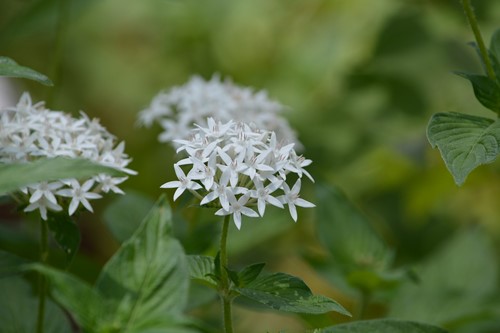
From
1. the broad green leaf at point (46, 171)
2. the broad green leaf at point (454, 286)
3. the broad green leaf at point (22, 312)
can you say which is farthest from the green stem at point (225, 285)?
the broad green leaf at point (454, 286)

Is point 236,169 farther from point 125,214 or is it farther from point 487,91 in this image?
point 125,214

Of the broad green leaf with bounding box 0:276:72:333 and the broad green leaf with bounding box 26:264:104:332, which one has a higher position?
the broad green leaf with bounding box 0:276:72:333

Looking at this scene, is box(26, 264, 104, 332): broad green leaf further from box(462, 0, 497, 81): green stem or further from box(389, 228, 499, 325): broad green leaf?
box(389, 228, 499, 325): broad green leaf

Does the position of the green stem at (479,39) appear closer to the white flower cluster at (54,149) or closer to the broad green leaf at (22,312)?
the white flower cluster at (54,149)

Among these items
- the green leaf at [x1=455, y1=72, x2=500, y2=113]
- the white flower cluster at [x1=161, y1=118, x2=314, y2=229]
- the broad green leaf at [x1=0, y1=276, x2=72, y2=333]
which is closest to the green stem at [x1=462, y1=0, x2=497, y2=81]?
the green leaf at [x1=455, y1=72, x2=500, y2=113]

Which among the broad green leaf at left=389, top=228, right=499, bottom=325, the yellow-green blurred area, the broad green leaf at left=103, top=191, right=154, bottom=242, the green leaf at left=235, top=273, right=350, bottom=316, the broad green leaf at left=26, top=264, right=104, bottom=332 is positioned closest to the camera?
the broad green leaf at left=26, top=264, right=104, bottom=332

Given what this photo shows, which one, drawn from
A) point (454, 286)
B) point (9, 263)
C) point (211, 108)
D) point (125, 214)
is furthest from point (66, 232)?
point (454, 286)
